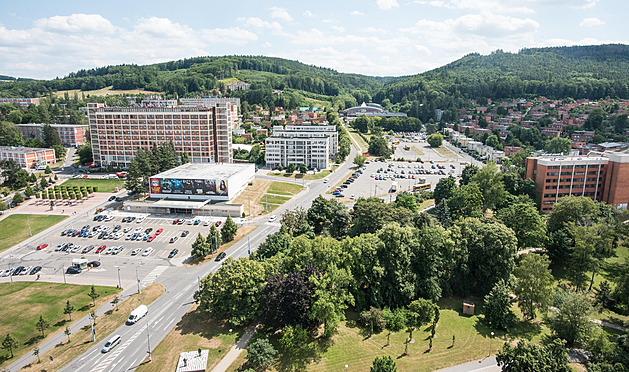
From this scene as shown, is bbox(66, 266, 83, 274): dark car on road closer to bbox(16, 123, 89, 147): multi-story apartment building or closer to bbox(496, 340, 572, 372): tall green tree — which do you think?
bbox(496, 340, 572, 372): tall green tree

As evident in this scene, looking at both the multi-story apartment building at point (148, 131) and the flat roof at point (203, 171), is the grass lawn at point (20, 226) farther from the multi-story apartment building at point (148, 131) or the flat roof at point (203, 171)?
the multi-story apartment building at point (148, 131)

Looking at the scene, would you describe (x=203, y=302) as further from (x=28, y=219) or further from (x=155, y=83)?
(x=155, y=83)

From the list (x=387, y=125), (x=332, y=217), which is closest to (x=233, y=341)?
(x=332, y=217)

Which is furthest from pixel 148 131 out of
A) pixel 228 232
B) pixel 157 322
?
pixel 157 322

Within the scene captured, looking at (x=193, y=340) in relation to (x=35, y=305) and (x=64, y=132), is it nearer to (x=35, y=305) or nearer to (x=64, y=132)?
(x=35, y=305)

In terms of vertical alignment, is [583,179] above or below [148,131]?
below

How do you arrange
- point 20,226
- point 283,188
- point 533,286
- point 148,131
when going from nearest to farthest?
point 533,286
point 20,226
point 283,188
point 148,131
